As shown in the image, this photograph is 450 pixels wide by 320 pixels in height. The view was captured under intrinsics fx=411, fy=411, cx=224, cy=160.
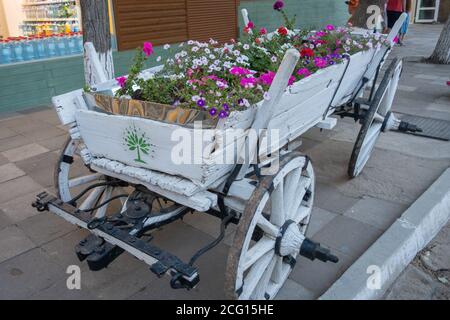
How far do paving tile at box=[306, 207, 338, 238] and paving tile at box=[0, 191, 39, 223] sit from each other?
7.46 feet

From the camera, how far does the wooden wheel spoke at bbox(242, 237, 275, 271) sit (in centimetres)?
204

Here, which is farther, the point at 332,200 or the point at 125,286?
the point at 332,200

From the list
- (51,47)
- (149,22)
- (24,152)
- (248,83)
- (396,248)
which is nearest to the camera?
(248,83)

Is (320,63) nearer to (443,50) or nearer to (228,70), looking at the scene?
(228,70)

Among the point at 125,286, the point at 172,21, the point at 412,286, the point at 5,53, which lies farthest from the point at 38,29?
the point at 412,286

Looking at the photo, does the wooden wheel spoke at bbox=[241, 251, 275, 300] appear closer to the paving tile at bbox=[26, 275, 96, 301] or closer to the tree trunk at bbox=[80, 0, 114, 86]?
the paving tile at bbox=[26, 275, 96, 301]

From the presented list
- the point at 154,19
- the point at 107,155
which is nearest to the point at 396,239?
the point at 107,155

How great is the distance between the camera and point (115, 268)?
2.76 metres

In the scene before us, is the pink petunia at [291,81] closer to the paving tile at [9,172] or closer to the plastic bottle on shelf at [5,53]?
the paving tile at [9,172]

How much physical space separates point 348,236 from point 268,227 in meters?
1.18

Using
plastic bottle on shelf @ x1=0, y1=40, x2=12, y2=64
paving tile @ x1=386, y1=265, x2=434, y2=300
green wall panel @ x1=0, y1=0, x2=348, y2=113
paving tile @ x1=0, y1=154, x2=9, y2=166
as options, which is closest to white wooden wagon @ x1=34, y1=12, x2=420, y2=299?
paving tile @ x1=386, y1=265, x2=434, y2=300

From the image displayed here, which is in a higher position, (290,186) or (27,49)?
(27,49)

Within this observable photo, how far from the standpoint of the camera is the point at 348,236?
309cm

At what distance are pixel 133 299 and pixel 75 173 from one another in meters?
2.12
